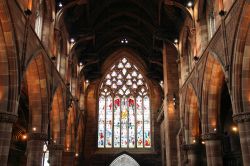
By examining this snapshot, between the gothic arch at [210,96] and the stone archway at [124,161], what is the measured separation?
15.1 metres

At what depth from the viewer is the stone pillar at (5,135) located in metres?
12.2

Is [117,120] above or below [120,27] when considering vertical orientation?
below

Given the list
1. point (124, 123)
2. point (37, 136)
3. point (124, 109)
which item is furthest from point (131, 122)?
point (37, 136)

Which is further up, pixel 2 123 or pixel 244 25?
pixel 244 25

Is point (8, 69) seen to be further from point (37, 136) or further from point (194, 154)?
point (194, 154)

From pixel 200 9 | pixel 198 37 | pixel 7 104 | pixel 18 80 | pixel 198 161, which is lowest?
pixel 198 161

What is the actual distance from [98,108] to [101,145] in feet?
12.3

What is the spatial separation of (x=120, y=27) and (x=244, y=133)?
20.3 metres

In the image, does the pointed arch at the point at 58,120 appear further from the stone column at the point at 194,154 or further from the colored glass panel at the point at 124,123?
the colored glass panel at the point at 124,123

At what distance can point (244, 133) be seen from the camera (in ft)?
42.2

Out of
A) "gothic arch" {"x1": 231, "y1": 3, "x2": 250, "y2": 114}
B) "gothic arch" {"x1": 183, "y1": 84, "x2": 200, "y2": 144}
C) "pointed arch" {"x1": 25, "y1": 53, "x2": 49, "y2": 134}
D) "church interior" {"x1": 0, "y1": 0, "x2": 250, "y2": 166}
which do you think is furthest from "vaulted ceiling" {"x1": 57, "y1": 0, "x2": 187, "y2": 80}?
"gothic arch" {"x1": 231, "y1": 3, "x2": 250, "y2": 114}

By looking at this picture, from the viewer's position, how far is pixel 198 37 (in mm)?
18984

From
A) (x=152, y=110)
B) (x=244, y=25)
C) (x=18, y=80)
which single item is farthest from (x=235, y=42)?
(x=152, y=110)

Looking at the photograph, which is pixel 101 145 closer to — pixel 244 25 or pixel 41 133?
pixel 41 133
